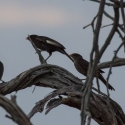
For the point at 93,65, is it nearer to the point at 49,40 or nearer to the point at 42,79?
the point at 42,79

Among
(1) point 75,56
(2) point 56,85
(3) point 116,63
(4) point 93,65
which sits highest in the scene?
(1) point 75,56

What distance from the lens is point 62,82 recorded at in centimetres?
776

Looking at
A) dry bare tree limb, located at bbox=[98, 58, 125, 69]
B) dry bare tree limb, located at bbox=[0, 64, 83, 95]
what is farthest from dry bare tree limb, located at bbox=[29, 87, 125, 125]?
dry bare tree limb, located at bbox=[98, 58, 125, 69]

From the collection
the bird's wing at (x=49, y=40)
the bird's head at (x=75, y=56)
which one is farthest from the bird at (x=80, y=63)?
the bird's wing at (x=49, y=40)

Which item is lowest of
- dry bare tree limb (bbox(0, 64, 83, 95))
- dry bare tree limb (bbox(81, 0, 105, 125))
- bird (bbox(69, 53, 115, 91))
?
dry bare tree limb (bbox(81, 0, 105, 125))

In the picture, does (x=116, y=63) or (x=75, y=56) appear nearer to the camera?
(x=116, y=63)

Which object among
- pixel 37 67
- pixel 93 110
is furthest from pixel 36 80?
pixel 93 110

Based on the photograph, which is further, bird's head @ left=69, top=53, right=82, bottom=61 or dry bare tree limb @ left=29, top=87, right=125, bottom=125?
bird's head @ left=69, top=53, right=82, bottom=61

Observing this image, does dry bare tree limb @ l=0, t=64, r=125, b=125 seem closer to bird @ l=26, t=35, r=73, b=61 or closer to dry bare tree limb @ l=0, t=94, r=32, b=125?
bird @ l=26, t=35, r=73, b=61

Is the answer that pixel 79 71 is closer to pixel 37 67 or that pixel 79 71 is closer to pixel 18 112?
pixel 37 67

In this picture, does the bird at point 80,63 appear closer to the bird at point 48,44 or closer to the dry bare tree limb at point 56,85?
the bird at point 48,44

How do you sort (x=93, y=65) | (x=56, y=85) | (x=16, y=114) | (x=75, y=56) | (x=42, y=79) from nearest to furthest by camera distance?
(x=16, y=114) < (x=93, y=65) < (x=56, y=85) < (x=42, y=79) < (x=75, y=56)

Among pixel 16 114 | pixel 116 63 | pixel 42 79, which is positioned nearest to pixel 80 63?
pixel 42 79

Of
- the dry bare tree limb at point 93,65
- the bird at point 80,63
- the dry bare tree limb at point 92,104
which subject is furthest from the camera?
the bird at point 80,63
